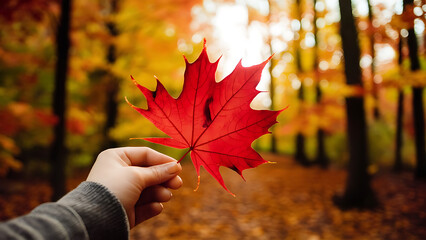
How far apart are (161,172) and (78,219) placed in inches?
12.4

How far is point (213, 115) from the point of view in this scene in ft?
3.06

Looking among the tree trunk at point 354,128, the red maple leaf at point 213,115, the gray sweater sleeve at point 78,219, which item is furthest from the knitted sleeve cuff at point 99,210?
the tree trunk at point 354,128

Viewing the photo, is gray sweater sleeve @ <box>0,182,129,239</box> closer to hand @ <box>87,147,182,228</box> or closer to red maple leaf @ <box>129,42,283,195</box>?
hand @ <box>87,147,182,228</box>

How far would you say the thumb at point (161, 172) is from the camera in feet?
3.34

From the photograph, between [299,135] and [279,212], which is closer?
[279,212]

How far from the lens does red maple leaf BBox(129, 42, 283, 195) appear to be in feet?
2.90

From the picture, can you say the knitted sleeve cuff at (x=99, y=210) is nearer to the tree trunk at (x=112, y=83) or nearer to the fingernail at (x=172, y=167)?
the fingernail at (x=172, y=167)

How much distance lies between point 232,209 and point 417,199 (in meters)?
3.55

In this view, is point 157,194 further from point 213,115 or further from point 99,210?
point 213,115

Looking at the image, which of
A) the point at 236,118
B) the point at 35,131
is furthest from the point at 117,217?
the point at 35,131

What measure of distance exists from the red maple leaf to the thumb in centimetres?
12

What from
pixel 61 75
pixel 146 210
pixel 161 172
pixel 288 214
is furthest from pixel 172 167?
pixel 288 214

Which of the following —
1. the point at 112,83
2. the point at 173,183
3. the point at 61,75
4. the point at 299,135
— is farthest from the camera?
the point at 299,135

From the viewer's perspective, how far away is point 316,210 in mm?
5367
